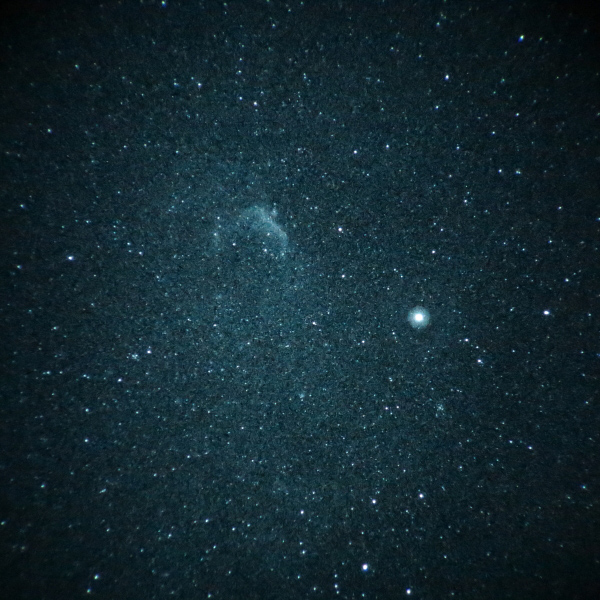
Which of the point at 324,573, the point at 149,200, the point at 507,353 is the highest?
the point at 149,200

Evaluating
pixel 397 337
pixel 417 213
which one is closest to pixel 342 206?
pixel 417 213

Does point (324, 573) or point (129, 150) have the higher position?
point (129, 150)

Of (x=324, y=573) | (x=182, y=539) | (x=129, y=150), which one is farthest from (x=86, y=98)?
(x=324, y=573)

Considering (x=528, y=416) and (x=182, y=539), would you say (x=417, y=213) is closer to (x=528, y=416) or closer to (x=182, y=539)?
(x=528, y=416)

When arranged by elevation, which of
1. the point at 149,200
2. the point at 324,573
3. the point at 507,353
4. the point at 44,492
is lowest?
the point at 324,573

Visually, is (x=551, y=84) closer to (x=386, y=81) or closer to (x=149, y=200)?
(x=386, y=81)

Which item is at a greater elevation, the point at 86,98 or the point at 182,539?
the point at 86,98
